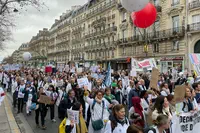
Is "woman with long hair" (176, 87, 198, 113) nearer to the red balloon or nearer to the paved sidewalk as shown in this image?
the paved sidewalk

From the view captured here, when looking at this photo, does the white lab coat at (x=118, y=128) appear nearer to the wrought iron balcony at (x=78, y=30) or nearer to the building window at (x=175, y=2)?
the building window at (x=175, y=2)

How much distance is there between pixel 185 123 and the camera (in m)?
4.33

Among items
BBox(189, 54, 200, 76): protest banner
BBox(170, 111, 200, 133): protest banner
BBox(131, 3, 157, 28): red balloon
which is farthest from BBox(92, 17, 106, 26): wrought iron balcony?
BBox(170, 111, 200, 133): protest banner

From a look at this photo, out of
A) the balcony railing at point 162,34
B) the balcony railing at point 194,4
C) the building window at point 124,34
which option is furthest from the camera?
the building window at point 124,34

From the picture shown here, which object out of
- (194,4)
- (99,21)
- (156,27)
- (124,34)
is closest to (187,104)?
(194,4)

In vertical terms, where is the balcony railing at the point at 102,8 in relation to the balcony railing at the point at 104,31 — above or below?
above

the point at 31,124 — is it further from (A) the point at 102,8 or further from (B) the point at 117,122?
(A) the point at 102,8

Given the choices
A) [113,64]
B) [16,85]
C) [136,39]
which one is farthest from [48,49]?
[16,85]

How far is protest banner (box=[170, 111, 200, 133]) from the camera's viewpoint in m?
4.21

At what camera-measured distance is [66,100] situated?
19.3ft

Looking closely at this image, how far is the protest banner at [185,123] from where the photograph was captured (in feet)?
13.8

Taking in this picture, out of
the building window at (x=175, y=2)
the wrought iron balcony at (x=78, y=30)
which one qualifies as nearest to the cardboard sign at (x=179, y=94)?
the building window at (x=175, y=2)

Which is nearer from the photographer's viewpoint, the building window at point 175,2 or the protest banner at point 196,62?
the protest banner at point 196,62

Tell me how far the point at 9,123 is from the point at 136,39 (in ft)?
98.5
